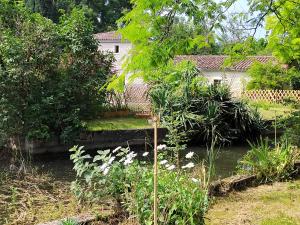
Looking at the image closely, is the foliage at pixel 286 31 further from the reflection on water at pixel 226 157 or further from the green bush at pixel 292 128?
the reflection on water at pixel 226 157

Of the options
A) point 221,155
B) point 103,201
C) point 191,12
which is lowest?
point 221,155

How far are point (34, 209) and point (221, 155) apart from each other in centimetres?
826

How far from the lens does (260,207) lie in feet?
21.3

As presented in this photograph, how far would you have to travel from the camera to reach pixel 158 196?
4504 mm

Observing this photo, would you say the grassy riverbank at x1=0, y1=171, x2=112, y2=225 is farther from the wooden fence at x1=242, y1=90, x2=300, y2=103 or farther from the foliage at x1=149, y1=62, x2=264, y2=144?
the wooden fence at x1=242, y1=90, x2=300, y2=103

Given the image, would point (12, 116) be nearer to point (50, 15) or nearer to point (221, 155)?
point (221, 155)

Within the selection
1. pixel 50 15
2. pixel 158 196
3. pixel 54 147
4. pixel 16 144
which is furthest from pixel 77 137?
pixel 50 15

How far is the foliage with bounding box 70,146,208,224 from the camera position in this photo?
4.45 metres

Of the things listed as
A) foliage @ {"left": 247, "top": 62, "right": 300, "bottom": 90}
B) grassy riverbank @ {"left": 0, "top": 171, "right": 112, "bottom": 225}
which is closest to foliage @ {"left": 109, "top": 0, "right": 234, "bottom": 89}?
grassy riverbank @ {"left": 0, "top": 171, "right": 112, "bottom": 225}

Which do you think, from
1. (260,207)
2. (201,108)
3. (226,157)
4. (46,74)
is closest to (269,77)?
(201,108)

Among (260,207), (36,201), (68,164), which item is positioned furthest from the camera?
(68,164)

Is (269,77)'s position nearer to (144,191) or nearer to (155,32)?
(155,32)

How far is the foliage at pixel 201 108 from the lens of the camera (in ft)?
47.6

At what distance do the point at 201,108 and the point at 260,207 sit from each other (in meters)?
8.91
